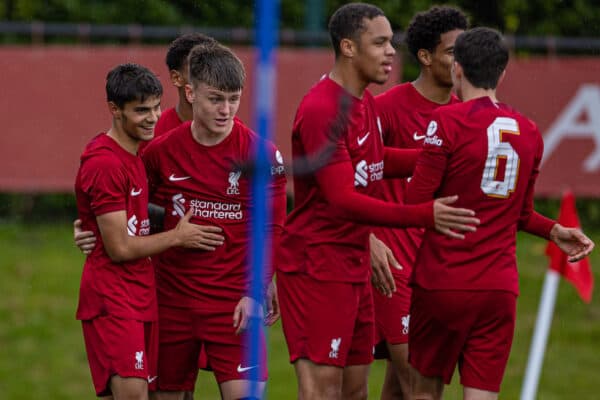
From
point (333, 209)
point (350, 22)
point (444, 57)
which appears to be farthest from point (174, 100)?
point (333, 209)

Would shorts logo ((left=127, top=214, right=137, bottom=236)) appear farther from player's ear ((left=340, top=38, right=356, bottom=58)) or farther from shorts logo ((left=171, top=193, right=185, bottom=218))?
player's ear ((left=340, top=38, right=356, bottom=58))

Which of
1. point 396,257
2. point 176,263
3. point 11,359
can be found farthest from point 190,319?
point 11,359

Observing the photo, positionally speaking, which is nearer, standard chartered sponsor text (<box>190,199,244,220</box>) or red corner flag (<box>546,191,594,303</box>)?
standard chartered sponsor text (<box>190,199,244,220</box>)

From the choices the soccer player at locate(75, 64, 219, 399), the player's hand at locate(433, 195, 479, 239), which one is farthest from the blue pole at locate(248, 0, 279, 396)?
the soccer player at locate(75, 64, 219, 399)

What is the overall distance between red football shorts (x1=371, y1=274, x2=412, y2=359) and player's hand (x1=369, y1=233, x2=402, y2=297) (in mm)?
446

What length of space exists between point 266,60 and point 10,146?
9.14 meters

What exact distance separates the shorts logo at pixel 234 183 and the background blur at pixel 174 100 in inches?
223

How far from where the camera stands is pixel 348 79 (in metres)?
5.95

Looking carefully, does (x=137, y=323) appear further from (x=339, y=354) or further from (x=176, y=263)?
(x=339, y=354)

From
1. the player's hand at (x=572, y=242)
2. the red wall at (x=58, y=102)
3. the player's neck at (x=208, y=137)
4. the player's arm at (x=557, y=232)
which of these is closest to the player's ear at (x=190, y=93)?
the player's neck at (x=208, y=137)

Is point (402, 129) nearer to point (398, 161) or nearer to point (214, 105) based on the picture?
point (398, 161)

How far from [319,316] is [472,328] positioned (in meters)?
0.65

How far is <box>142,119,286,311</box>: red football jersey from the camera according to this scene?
20.1ft

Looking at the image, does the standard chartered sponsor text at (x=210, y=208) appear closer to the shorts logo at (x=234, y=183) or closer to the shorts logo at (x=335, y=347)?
the shorts logo at (x=234, y=183)
